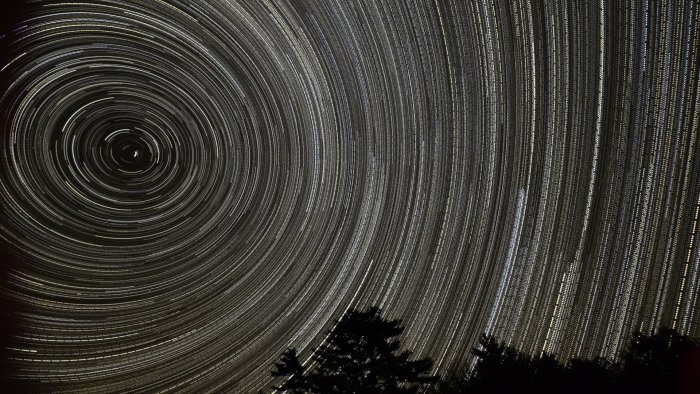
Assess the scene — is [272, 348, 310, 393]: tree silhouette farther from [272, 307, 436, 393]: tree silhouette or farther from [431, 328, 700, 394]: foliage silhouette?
[431, 328, 700, 394]: foliage silhouette

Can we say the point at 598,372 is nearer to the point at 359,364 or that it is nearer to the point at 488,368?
the point at 488,368

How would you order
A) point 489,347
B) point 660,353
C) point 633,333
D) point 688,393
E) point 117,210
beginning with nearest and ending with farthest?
point 688,393 → point 489,347 → point 660,353 → point 633,333 → point 117,210

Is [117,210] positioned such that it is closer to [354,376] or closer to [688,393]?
[354,376]

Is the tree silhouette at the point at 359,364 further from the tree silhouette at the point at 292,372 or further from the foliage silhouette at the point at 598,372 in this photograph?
the foliage silhouette at the point at 598,372

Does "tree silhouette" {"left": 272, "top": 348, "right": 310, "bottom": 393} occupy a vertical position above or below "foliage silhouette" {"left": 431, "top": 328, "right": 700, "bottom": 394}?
below

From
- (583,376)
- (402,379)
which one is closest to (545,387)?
(583,376)

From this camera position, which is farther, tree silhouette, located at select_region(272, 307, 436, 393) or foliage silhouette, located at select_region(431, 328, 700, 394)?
foliage silhouette, located at select_region(431, 328, 700, 394)

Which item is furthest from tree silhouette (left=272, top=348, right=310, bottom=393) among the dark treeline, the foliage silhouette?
the foliage silhouette

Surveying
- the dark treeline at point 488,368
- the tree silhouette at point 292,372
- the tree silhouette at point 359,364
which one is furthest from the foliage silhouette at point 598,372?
the tree silhouette at point 292,372
